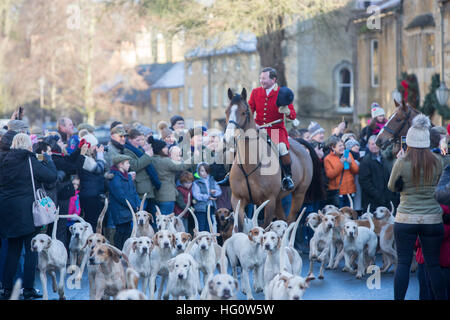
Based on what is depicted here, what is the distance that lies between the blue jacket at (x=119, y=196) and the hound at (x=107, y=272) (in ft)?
9.01

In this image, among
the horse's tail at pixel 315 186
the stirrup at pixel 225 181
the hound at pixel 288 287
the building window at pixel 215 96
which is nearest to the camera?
the hound at pixel 288 287

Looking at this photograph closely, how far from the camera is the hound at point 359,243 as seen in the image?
11.3 metres

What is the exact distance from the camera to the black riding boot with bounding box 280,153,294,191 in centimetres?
1241

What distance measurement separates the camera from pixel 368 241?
1147 centimetres

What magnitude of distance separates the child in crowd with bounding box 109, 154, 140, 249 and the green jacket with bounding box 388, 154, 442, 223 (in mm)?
4753

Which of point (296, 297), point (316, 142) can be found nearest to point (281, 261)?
point (296, 297)

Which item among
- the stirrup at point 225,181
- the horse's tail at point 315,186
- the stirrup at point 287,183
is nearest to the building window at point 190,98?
the horse's tail at point 315,186

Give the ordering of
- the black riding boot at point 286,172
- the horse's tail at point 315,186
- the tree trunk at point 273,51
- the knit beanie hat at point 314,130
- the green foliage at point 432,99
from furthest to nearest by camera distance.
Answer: the tree trunk at point 273,51
the green foliage at point 432,99
the knit beanie hat at point 314,130
the horse's tail at point 315,186
the black riding boot at point 286,172

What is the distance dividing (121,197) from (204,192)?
1.85 metres

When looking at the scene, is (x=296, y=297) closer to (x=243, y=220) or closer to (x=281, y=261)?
(x=281, y=261)

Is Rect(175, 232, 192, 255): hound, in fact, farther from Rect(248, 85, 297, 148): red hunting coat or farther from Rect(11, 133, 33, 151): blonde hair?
Rect(248, 85, 297, 148): red hunting coat

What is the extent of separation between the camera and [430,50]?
29.0 metres

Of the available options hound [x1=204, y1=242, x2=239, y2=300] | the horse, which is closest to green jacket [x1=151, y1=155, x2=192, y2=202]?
the horse

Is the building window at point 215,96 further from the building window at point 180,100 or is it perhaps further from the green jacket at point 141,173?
the green jacket at point 141,173
